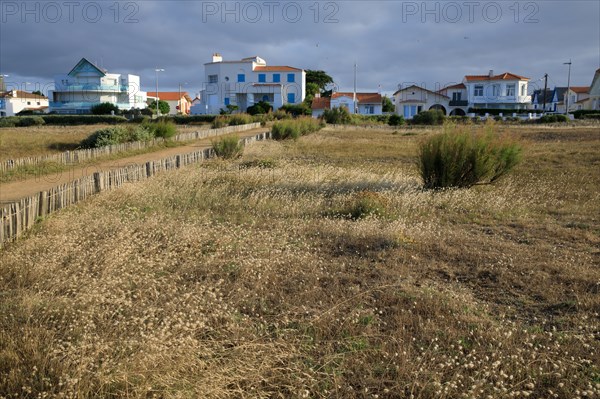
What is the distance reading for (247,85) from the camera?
70.3 m

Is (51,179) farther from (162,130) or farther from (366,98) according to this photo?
(366,98)

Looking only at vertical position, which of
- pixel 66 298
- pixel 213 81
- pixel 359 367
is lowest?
pixel 359 367

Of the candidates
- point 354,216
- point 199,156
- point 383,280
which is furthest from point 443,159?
point 199,156

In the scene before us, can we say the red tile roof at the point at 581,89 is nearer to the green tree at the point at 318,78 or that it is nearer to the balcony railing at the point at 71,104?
the green tree at the point at 318,78

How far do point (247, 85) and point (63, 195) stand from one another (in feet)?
211

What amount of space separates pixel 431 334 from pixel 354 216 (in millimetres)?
4440

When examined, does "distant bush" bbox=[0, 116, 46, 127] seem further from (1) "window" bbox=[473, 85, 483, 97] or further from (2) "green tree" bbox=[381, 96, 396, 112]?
(1) "window" bbox=[473, 85, 483, 97]

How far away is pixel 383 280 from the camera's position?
5281 mm

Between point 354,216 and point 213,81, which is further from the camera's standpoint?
point 213,81

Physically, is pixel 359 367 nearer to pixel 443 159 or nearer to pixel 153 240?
pixel 153 240

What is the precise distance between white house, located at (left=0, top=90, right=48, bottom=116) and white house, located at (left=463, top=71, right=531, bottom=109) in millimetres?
63972

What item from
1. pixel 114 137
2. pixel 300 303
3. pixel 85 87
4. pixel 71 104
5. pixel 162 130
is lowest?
pixel 300 303

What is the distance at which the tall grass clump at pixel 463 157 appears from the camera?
36.6 ft

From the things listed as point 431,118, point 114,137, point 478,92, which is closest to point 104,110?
point 431,118
